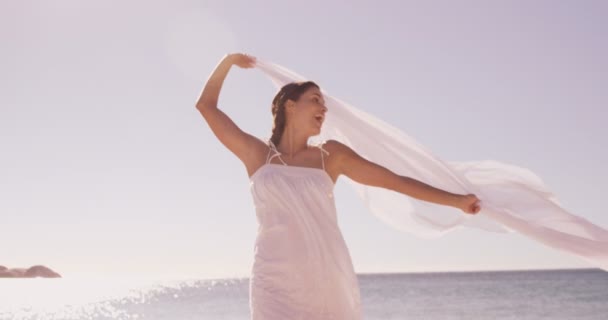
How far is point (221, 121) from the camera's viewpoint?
4.79m

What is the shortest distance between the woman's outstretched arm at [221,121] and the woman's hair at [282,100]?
0.50ft

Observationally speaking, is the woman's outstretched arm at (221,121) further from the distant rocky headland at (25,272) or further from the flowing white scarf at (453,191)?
the distant rocky headland at (25,272)

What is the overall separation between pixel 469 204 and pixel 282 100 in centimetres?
139

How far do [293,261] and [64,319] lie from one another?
1326 inches

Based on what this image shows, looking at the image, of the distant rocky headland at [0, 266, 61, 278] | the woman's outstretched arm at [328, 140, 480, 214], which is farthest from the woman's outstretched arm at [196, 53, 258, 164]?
the distant rocky headland at [0, 266, 61, 278]

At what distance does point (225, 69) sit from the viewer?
5027mm

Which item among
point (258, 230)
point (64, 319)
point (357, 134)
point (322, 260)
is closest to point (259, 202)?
point (258, 230)

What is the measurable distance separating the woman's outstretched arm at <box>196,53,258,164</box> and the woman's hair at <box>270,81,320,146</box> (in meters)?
0.15

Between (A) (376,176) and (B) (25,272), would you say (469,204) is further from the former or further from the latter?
(B) (25,272)

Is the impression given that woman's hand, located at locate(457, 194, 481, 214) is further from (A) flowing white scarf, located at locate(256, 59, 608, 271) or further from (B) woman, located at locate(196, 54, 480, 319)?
(A) flowing white scarf, located at locate(256, 59, 608, 271)

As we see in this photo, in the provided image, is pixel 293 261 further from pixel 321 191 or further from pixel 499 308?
pixel 499 308

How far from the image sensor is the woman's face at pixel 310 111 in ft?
15.6

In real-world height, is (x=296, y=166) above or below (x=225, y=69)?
below

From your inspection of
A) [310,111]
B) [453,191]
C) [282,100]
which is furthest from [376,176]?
[453,191]
